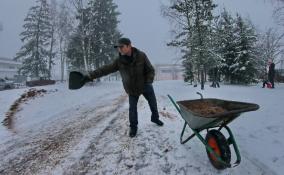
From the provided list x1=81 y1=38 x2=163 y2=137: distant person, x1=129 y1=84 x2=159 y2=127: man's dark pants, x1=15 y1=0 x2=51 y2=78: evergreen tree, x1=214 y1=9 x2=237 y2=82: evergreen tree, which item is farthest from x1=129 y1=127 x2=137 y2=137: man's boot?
x1=15 y1=0 x2=51 y2=78: evergreen tree

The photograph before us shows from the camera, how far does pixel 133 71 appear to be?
5.29m

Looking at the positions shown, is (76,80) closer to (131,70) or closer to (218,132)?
(131,70)

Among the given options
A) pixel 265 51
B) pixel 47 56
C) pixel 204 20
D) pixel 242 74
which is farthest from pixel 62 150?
pixel 265 51

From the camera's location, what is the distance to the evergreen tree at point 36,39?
37.5 m

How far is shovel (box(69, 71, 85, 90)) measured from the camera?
5.19 metres

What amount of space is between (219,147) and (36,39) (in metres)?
38.3

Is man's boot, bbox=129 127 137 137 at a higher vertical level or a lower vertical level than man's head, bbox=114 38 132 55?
lower

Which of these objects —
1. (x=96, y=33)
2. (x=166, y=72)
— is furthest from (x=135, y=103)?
(x=166, y=72)

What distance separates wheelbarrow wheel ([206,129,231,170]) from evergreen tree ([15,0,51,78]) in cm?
3690

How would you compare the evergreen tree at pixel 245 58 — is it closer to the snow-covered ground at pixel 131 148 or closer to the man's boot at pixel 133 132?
the snow-covered ground at pixel 131 148

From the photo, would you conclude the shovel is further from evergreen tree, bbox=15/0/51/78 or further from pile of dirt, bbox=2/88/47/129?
evergreen tree, bbox=15/0/51/78

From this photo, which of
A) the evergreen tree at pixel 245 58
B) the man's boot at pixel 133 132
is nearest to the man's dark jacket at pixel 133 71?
the man's boot at pixel 133 132

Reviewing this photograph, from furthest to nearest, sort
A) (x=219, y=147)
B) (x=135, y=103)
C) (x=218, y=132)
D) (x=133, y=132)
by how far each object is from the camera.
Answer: (x=133, y=132)
(x=135, y=103)
(x=218, y=132)
(x=219, y=147)

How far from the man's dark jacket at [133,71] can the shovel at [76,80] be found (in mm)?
218
